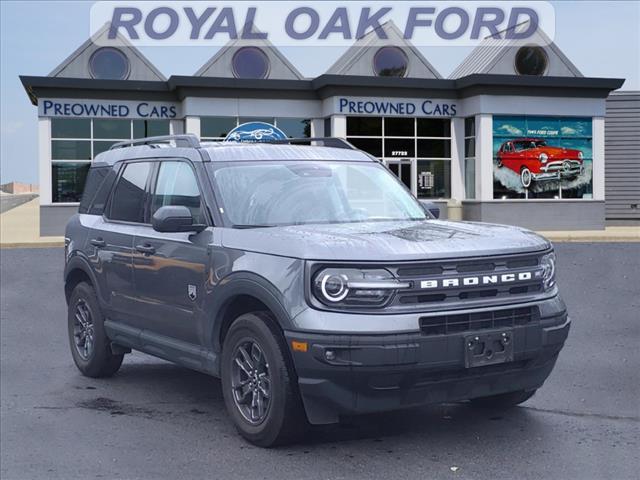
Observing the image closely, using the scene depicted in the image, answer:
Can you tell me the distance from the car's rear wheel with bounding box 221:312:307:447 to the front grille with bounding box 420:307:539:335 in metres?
0.89

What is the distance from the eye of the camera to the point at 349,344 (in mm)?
4922

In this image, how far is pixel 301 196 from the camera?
20.6 feet

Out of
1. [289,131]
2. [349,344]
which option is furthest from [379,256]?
[289,131]

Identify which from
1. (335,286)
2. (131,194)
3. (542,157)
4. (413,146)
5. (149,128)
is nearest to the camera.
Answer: (335,286)

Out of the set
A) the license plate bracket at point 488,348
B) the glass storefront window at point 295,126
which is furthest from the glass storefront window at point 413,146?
the license plate bracket at point 488,348

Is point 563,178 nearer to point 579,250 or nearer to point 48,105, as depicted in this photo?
point 579,250

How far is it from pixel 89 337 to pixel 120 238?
121 centimetres

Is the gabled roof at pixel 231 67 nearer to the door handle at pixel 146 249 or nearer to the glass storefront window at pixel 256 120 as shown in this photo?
the glass storefront window at pixel 256 120

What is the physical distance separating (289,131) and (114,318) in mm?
27073

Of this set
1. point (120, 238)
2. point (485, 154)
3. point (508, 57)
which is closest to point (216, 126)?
point (485, 154)

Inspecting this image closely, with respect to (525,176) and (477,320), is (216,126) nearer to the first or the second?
(525,176)

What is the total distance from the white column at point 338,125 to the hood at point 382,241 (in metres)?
27.1

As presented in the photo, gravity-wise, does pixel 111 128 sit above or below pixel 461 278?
above

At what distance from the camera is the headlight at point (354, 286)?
5004mm
